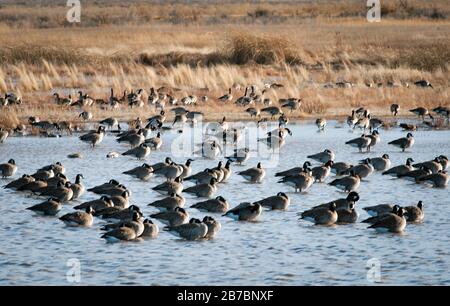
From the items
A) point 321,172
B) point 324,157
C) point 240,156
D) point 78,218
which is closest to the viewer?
point 78,218

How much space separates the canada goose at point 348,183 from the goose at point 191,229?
438 cm

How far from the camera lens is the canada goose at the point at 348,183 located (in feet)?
58.5

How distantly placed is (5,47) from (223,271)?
31.2 meters

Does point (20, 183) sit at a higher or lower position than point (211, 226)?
lower

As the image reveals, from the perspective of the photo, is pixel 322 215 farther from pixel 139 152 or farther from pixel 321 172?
pixel 139 152

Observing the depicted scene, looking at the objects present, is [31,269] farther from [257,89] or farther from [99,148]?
[257,89]

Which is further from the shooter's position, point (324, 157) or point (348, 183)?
point (324, 157)

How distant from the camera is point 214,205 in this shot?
16.1m

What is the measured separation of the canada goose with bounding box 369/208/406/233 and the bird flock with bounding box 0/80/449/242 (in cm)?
2

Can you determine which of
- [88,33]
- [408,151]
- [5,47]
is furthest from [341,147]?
[88,33]

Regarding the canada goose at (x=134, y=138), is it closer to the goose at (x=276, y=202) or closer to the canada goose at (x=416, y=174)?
the canada goose at (x=416, y=174)

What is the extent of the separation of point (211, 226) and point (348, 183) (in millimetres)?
4259

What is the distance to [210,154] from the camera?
2259cm

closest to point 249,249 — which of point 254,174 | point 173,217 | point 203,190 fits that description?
point 173,217
